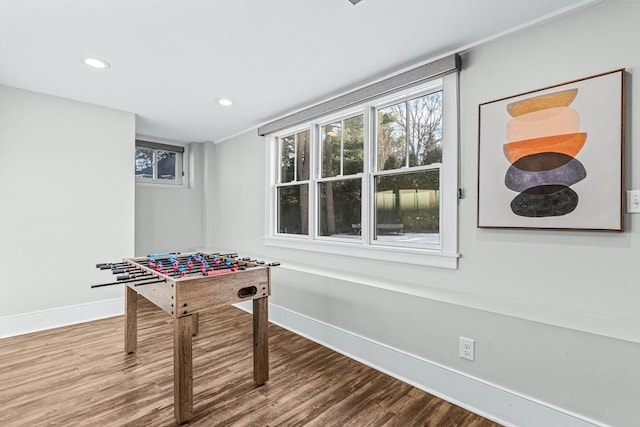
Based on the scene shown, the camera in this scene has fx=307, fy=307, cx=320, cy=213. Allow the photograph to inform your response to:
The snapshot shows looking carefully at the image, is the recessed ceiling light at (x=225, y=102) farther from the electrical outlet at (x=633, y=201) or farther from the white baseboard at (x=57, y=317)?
the electrical outlet at (x=633, y=201)

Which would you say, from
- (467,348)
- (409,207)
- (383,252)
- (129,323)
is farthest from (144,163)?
(467,348)

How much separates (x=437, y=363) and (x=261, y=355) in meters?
1.22

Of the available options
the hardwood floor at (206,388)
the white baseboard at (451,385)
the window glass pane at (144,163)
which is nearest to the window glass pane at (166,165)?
the window glass pane at (144,163)

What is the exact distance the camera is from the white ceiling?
1.76 m

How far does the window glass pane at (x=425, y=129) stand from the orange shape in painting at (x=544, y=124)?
21.1 inches

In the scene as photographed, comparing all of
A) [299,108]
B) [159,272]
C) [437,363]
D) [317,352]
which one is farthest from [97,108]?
[437,363]

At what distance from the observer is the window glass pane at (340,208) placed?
2.97 metres

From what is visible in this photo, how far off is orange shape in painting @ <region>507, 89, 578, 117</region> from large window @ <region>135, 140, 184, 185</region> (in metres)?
4.61

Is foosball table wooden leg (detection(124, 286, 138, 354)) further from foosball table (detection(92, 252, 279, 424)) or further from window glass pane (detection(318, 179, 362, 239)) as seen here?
window glass pane (detection(318, 179, 362, 239))

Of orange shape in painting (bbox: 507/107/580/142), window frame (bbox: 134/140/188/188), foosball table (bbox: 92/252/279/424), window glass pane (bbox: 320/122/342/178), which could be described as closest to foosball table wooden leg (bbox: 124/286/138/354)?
foosball table (bbox: 92/252/279/424)

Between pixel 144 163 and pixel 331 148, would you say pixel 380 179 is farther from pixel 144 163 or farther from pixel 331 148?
pixel 144 163

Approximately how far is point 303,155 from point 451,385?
2.61m

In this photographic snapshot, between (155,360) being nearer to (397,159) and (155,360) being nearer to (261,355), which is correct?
(261,355)

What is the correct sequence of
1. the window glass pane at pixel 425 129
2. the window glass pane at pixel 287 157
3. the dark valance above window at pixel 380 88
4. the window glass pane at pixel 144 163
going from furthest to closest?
the window glass pane at pixel 144 163 → the window glass pane at pixel 287 157 → the window glass pane at pixel 425 129 → the dark valance above window at pixel 380 88
